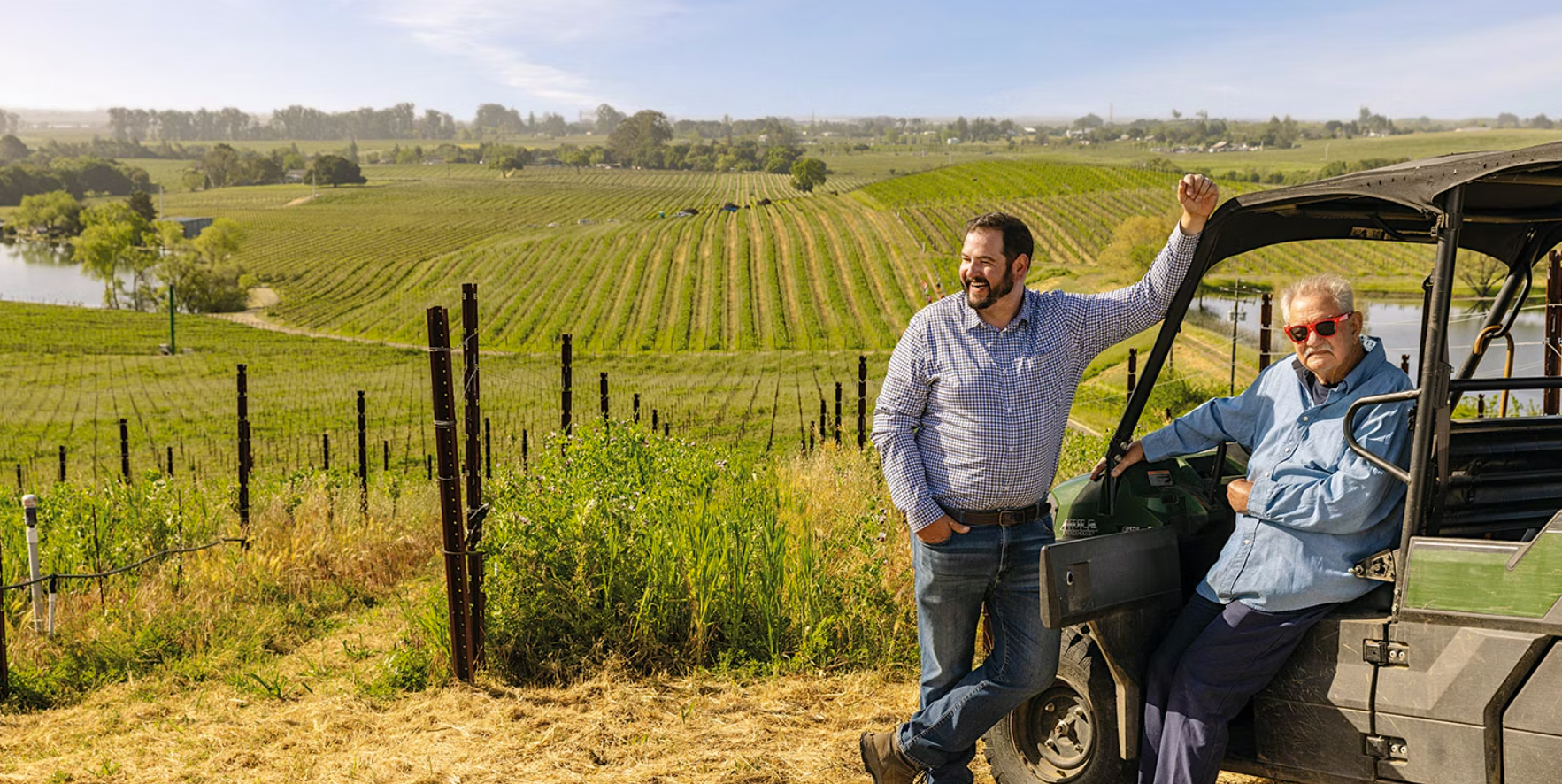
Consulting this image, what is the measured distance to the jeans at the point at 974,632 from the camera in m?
3.75

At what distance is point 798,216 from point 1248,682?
3863 inches

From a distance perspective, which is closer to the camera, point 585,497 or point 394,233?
point 585,497

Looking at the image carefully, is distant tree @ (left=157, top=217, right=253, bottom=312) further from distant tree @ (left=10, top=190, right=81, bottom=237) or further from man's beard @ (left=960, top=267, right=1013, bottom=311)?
man's beard @ (left=960, top=267, right=1013, bottom=311)

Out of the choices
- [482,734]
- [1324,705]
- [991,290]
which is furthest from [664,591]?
[1324,705]

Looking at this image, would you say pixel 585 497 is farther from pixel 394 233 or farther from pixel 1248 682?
pixel 394 233

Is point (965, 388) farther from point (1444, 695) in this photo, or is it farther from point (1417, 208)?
point (1444, 695)

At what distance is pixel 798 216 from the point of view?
10031 cm

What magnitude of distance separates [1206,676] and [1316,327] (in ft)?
3.43

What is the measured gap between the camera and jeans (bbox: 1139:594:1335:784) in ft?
11.0

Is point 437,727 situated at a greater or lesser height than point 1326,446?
lesser

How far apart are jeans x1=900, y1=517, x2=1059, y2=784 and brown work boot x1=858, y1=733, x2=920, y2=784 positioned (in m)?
0.06

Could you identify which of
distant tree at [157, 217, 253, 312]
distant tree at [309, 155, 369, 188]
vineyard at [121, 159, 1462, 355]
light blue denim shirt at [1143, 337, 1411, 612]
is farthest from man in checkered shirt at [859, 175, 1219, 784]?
distant tree at [309, 155, 369, 188]

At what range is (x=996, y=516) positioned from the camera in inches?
146

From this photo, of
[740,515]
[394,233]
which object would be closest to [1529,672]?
[740,515]
